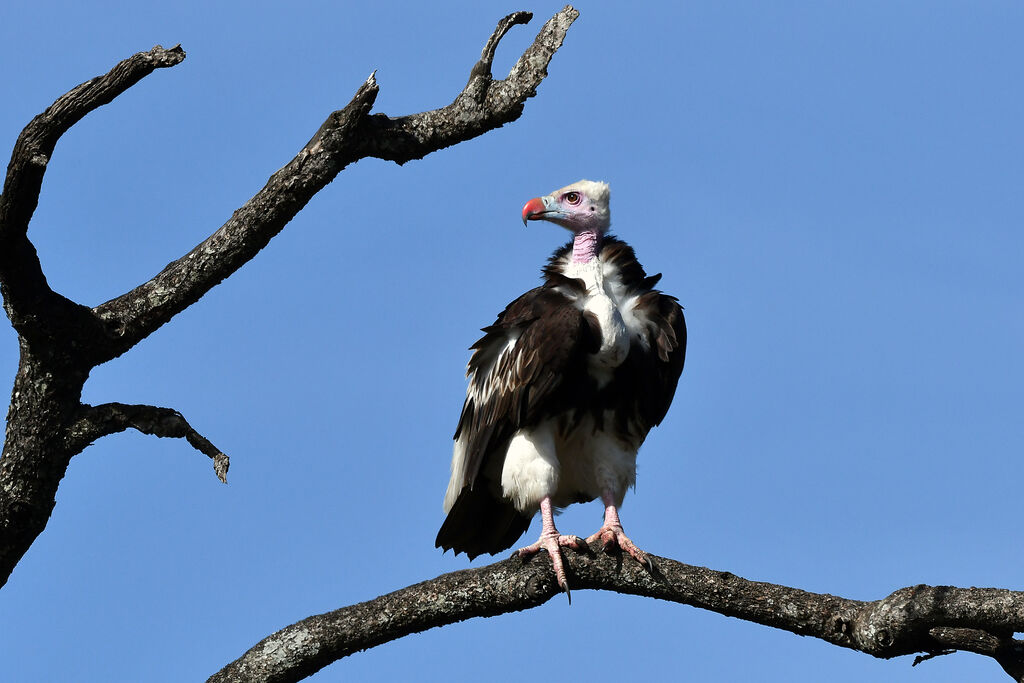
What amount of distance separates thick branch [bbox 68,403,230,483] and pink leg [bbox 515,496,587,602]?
5.55ft

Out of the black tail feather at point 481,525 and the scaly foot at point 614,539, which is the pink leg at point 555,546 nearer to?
the scaly foot at point 614,539

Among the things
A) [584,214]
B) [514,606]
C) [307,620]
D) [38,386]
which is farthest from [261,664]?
[584,214]

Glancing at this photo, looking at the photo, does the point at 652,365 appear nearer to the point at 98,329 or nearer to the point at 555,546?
the point at 555,546

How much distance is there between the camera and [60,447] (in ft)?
19.4

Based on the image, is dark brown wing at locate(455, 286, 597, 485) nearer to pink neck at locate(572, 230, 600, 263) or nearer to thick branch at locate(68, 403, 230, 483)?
pink neck at locate(572, 230, 600, 263)

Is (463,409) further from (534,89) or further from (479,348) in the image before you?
(534,89)

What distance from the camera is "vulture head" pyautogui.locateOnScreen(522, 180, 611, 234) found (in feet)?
26.5

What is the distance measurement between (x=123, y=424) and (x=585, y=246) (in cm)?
318

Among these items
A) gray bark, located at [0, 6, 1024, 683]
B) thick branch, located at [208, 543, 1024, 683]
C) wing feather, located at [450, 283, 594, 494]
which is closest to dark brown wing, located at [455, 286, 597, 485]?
wing feather, located at [450, 283, 594, 494]

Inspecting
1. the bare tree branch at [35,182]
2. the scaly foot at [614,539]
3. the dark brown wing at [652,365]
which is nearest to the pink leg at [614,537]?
the scaly foot at [614,539]

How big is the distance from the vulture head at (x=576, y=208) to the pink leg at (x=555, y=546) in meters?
2.17

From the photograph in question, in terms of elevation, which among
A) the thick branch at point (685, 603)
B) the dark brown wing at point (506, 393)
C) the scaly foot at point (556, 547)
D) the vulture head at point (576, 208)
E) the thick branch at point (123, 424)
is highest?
the vulture head at point (576, 208)

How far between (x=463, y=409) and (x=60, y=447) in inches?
111

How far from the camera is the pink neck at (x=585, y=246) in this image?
7.86 meters
